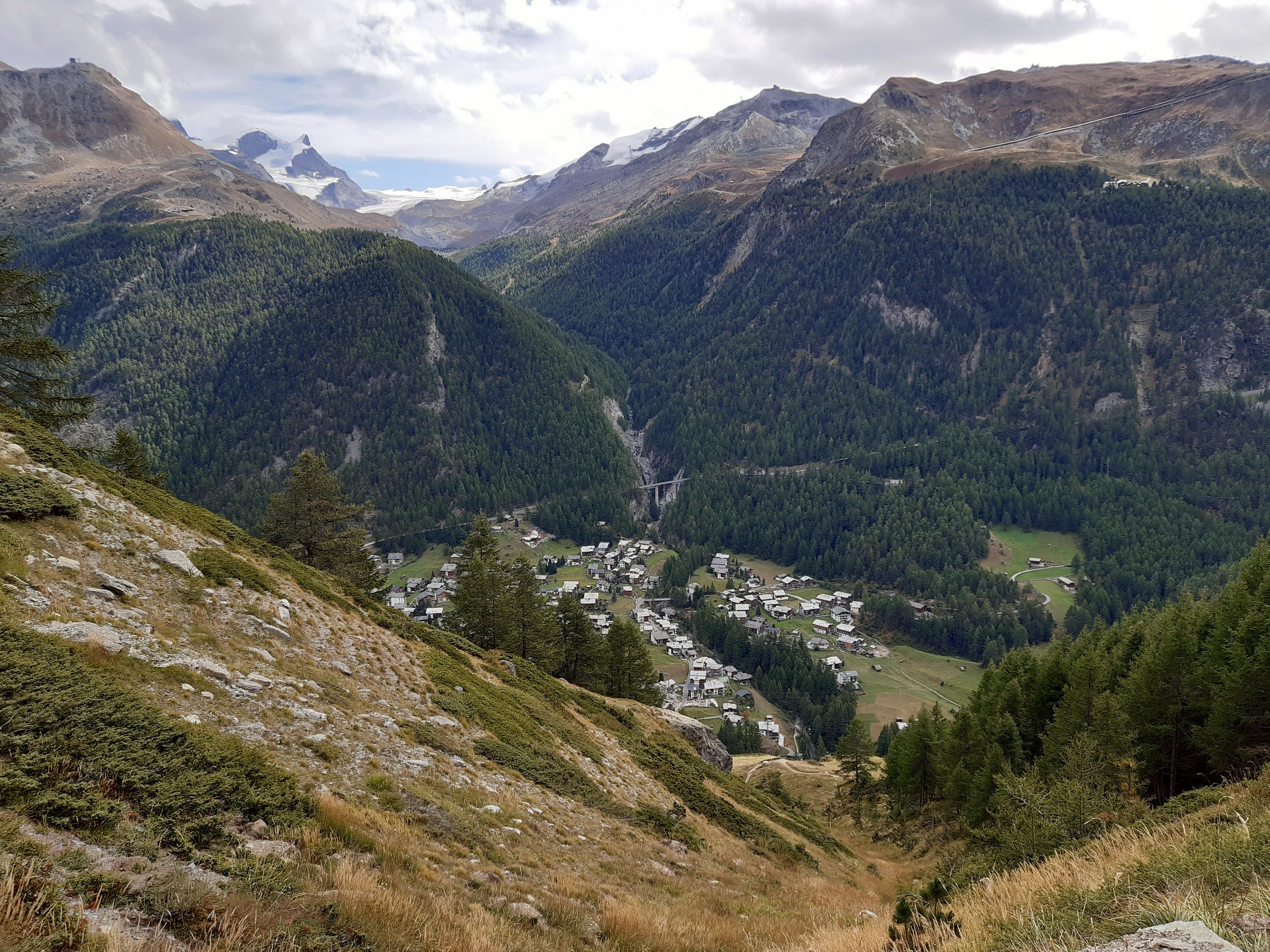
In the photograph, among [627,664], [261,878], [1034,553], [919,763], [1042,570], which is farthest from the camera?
[1034,553]

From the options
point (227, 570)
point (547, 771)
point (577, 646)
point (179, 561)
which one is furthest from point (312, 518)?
point (547, 771)

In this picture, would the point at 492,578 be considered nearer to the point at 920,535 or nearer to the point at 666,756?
the point at 666,756

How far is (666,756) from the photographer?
116ft

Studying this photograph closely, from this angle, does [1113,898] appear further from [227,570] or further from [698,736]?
[698,736]

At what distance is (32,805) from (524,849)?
10.9 m

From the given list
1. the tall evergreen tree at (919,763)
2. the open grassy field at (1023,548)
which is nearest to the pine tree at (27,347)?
the tall evergreen tree at (919,763)

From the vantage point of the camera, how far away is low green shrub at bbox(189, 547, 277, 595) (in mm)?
22141

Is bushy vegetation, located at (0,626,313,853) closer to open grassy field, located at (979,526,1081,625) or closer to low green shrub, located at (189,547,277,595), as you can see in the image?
low green shrub, located at (189,547,277,595)

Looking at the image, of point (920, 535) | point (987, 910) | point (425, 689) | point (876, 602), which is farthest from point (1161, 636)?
point (920, 535)

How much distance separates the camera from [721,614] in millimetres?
138625

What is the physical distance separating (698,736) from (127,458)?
4815 centimetres

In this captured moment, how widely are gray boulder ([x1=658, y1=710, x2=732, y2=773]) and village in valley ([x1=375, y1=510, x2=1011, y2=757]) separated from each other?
44.5 m

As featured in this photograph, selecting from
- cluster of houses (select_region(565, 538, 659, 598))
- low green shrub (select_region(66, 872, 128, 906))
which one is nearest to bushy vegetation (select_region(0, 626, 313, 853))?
low green shrub (select_region(66, 872, 128, 906))

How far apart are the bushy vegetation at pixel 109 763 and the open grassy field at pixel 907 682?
360 feet
